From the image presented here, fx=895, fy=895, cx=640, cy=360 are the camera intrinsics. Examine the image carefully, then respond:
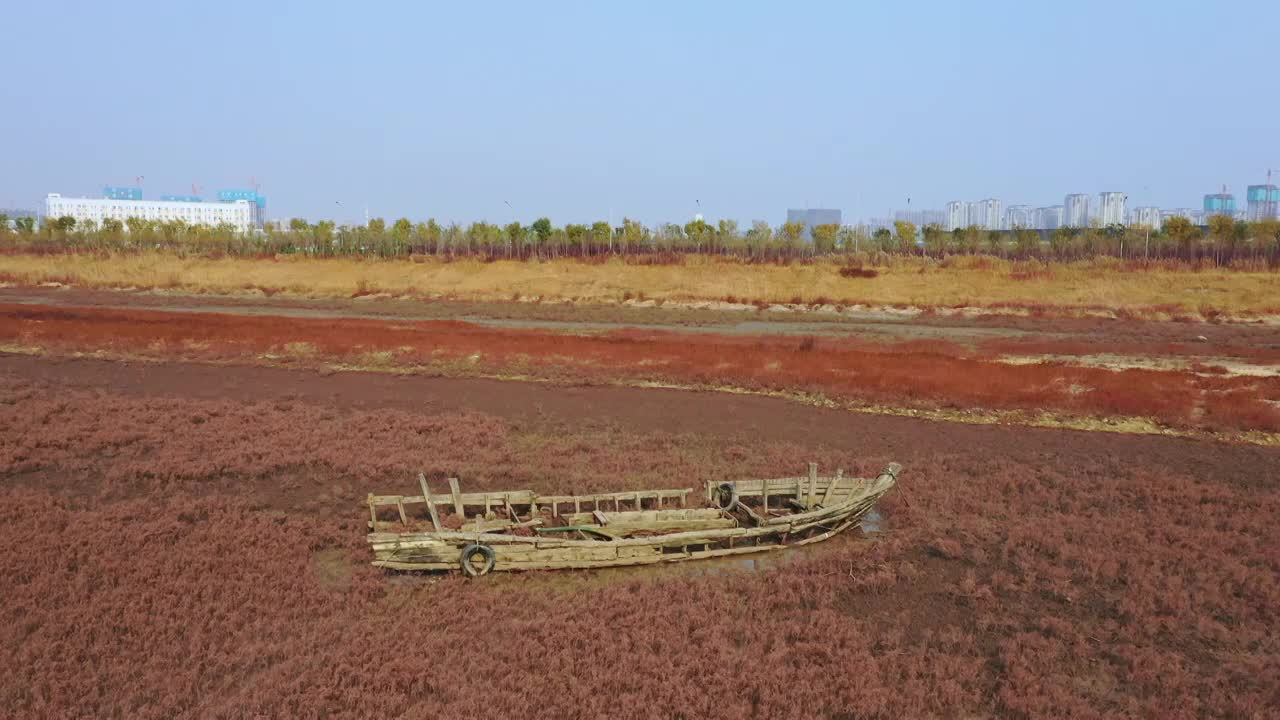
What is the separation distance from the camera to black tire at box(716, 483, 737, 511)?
1404 centimetres

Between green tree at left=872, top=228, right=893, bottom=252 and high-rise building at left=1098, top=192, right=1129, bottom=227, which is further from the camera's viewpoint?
high-rise building at left=1098, top=192, right=1129, bottom=227

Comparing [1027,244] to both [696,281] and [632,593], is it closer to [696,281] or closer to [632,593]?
[696,281]

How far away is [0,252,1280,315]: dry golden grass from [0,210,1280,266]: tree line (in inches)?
Result: 226

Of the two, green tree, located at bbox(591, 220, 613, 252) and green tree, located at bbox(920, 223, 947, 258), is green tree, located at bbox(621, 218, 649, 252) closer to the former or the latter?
green tree, located at bbox(591, 220, 613, 252)

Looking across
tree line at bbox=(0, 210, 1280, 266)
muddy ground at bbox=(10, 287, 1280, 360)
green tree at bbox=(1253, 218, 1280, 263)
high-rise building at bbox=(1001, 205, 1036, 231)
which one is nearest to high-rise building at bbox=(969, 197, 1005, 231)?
high-rise building at bbox=(1001, 205, 1036, 231)

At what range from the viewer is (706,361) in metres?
28.9

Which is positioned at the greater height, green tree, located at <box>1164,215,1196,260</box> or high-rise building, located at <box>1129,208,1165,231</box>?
high-rise building, located at <box>1129,208,1165,231</box>

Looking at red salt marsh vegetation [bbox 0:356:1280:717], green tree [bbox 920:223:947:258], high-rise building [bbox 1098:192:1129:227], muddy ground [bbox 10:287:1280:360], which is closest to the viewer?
red salt marsh vegetation [bbox 0:356:1280:717]

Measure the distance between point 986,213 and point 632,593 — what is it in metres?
144

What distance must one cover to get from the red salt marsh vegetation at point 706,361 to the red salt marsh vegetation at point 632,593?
3.55 m

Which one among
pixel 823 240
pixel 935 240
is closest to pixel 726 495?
pixel 823 240

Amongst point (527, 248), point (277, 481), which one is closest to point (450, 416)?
point (277, 481)

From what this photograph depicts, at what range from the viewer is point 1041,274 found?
182 ft

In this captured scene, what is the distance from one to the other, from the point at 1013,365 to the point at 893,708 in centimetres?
2132
